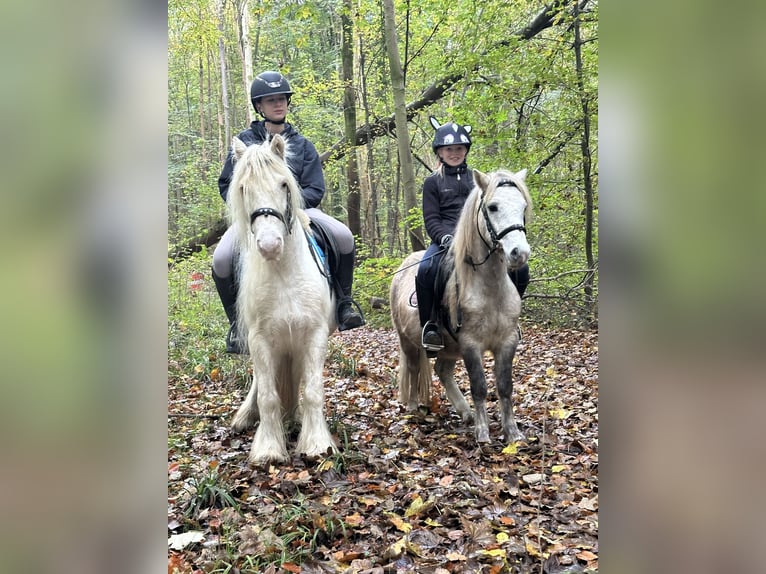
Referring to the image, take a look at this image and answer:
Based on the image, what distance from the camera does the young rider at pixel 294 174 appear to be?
183 inches

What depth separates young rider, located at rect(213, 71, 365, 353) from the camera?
4.65 meters

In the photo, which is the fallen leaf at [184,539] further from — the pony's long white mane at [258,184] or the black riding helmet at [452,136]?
the black riding helmet at [452,136]

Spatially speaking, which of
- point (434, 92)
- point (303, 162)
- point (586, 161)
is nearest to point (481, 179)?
point (303, 162)

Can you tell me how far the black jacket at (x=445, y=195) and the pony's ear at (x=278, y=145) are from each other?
1.75m

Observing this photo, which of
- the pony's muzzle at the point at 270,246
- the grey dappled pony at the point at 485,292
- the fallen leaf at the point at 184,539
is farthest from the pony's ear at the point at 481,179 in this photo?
→ the fallen leaf at the point at 184,539

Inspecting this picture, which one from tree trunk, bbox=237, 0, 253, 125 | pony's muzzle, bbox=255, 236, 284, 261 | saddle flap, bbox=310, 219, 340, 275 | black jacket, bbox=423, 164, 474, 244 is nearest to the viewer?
pony's muzzle, bbox=255, 236, 284, 261

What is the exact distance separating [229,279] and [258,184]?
1.46m

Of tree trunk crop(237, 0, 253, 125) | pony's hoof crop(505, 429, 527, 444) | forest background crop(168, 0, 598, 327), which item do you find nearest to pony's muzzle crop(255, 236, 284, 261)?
pony's hoof crop(505, 429, 527, 444)

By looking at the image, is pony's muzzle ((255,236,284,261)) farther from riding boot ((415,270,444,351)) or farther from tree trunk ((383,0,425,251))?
tree trunk ((383,0,425,251))

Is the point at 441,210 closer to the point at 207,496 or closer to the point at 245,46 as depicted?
the point at 207,496
